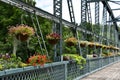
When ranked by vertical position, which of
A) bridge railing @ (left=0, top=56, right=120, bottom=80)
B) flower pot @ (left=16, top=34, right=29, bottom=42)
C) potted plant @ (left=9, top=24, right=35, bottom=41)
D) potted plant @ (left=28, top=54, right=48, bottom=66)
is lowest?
bridge railing @ (left=0, top=56, right=120, bottom=80)

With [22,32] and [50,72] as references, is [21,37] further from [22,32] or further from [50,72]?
[50,72]

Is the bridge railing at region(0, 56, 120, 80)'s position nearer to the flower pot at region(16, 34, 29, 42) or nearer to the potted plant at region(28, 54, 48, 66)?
the potted plant at region(28, 54, 48, 66)

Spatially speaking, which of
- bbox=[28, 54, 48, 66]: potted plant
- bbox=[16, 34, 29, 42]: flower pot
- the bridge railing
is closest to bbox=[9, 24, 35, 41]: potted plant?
bbox=[16, 34, 29, 42]: flower pot

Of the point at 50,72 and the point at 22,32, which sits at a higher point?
the point at 22,32

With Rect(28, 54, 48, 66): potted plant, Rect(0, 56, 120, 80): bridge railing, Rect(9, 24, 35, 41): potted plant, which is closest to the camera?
Rect(0, 56, 120, 80): bridge railing

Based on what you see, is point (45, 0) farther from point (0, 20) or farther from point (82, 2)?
point (0, 20)

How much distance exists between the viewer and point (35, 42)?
17234 mm

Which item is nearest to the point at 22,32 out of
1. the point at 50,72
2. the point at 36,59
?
the point at 36,59

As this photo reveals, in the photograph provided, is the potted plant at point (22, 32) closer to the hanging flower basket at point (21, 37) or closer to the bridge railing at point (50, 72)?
the hanging flower basket at point (21, 37)

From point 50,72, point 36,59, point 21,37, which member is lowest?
point 50,72

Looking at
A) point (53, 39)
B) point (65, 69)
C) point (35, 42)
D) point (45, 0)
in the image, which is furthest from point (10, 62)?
point (35, 42)

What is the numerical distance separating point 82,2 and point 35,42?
131 inches

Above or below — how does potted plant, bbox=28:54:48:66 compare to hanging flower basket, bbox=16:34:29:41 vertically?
below

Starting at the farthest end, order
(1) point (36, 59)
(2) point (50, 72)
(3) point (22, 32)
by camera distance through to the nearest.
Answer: (2) point (50, 72), (1) point (36, 59), (3) point (22, 32)
